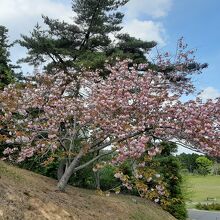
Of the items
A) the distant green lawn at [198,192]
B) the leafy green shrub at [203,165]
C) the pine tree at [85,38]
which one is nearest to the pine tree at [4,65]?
the pine tree at [85,38]

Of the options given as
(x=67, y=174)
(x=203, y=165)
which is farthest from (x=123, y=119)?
(x=203, y=165)

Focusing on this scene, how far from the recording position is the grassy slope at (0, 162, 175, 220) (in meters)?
7.30

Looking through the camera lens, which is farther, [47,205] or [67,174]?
[67,174]

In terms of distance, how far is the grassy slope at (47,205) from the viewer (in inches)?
287

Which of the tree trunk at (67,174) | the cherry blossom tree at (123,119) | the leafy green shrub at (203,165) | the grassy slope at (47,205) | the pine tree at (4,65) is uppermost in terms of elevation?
the leafy green shrub at (203,165)

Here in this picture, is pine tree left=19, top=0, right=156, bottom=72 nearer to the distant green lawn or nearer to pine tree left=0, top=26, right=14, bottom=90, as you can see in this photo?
pine tree left=0, top=26, right=14, bottom=90

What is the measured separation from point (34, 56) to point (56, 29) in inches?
76.7

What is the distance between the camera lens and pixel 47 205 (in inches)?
322

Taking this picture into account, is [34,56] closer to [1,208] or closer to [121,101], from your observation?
[121,101]

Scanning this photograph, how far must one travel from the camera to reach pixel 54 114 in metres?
Result: 12.3

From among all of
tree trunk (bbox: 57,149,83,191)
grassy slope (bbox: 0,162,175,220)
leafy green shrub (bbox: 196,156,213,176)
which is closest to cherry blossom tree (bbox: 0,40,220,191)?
tree trunk (bbox: 57,149,83,191)

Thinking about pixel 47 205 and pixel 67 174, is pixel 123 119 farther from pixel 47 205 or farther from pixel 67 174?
pixel 47 205

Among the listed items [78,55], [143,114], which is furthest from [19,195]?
[78,55]

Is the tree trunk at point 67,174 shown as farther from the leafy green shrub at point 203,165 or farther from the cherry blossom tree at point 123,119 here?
the leafy green shrub at point 203,165
